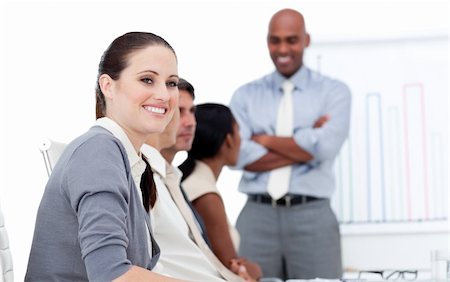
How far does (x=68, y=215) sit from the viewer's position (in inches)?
66.0

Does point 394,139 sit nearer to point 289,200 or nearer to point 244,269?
point 289,200

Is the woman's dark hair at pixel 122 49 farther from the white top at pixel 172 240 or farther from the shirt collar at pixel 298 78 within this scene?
the shirt collar at pixel 298 78

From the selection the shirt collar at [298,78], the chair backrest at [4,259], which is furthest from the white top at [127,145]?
the shirt collar at [298,78]

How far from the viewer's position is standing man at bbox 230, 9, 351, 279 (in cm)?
399

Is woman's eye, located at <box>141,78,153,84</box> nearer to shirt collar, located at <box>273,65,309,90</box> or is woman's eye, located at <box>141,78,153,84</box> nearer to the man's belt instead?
the man's belt

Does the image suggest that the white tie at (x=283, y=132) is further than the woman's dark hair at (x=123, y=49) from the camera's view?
Yes

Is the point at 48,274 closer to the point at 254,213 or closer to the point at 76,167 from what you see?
the point at 76,167

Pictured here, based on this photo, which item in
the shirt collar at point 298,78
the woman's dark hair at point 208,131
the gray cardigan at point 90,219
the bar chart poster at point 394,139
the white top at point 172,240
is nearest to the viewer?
the gray cardigan at point 90,219

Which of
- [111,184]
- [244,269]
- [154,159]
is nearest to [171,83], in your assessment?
[111,184]

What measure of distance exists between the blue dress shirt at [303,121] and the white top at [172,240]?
152cm

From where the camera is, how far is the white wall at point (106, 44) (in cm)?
448

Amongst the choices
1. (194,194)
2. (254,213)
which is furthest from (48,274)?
(254,213)

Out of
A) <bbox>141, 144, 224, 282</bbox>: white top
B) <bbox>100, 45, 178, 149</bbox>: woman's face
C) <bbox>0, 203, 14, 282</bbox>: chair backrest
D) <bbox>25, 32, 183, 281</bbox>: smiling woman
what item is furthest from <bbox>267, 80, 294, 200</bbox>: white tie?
<bbox>0, 203, 14, 282</bbox>: chair backrest

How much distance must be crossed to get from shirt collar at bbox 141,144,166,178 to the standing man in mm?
1507
